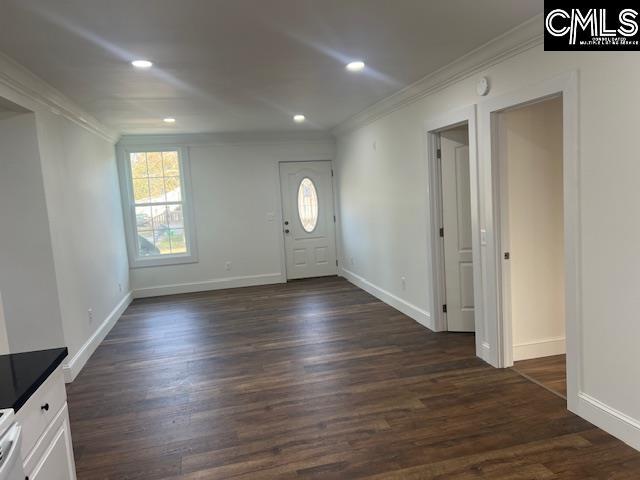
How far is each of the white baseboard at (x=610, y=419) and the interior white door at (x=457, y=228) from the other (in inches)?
68.5

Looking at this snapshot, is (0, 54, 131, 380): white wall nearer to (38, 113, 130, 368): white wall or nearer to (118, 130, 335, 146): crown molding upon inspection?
(38, 113, 130, 368): white wall

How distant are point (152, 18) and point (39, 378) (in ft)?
6.00

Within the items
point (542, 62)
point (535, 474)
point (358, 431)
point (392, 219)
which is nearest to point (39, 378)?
point (358, 431)

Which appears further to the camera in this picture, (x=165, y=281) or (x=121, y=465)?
(x=165, y=281)

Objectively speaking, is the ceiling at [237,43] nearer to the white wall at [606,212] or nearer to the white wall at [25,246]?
the white wall at [606,212]

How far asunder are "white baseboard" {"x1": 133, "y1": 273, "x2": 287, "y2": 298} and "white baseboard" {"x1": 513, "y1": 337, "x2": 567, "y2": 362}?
442cm

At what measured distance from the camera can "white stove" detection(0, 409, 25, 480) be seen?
1.28 meters

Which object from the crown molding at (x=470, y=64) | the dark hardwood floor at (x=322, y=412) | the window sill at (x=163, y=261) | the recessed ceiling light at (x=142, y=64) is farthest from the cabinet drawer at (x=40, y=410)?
the window sill at (x=163, y=261)

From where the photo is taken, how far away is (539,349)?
3.67 meters

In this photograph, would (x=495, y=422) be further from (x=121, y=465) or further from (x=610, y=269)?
(x=121, y=465)

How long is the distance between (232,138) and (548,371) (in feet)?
17.8

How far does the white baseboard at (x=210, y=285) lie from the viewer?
6902 millimetres

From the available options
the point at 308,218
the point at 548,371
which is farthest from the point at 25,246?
the point at 308,218

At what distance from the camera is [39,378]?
168 cm
